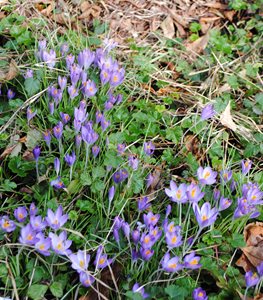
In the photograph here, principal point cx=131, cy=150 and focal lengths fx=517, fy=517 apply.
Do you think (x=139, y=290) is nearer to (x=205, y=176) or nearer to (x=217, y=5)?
(x=205, y=176)

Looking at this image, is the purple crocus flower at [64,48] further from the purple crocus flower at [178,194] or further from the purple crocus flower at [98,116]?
the purple crocus flower at [178,194]

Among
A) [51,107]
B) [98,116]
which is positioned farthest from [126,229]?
[51,107]

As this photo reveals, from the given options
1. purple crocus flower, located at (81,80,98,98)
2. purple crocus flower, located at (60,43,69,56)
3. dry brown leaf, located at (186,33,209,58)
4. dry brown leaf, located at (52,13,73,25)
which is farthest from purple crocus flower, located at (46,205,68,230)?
dry brown leaf, located at (186,33,209,58)

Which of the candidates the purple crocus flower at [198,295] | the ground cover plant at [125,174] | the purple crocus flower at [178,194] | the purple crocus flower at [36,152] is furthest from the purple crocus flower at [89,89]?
the purple crocus flower at [198,295]

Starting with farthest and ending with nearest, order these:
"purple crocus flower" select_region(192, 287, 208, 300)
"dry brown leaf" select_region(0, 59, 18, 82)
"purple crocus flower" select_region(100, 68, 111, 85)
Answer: "dry brown leaf" select_region(0, 59, 18, 82)
"purple crocus flower" select_region(100, 68, 111, 85)
"purple crocus flower" select_region(192, 287, 208, 300)

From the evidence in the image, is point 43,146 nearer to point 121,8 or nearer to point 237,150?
point 237,150

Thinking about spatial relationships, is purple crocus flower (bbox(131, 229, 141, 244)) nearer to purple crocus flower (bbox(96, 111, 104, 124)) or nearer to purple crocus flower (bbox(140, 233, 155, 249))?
purple crocus flower (bbox(140, 233, 155, 249))

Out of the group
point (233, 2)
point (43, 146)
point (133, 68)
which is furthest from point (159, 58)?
point (43, 146)
